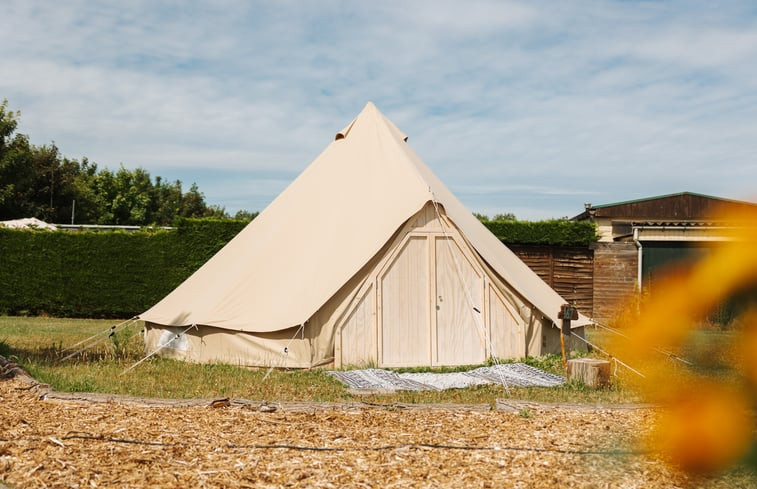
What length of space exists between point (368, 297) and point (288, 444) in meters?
4.33

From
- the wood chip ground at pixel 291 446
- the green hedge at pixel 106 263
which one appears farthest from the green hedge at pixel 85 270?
the wood chip ground at pixel 291 446

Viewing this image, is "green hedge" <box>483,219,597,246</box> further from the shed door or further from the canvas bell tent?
the shed door

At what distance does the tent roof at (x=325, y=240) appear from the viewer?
29.9ft


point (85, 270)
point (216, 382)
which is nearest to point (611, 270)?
point (216, 382)

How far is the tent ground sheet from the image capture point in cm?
752

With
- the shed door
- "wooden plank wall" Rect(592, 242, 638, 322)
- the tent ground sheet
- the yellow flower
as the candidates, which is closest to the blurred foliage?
the yellow flower

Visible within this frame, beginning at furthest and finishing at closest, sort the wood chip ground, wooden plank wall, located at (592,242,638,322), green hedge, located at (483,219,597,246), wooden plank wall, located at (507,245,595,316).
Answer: wooden plank wall, located at (507,245,595,316)
green hedge, located at (483,219,597,246)
wooden plank wall, located at (592,242,638,322)
the wood chip ground

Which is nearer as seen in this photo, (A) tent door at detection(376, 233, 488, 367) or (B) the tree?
(A) tent door at detection(376, 233, 488, 367)

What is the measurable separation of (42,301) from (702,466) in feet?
58.7

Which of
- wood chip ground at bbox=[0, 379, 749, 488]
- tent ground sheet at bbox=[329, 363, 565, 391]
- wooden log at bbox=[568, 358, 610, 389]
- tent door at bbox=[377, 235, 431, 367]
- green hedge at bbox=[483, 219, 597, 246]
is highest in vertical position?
green hedge at bbox=[483, 219, 597, 246]

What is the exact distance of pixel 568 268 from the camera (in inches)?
653

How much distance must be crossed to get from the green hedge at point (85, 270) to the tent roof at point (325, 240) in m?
6.14

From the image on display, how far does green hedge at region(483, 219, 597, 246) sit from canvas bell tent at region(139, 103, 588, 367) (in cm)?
626

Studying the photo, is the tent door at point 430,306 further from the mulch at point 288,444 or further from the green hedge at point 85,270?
the green hedge at point 85,270
